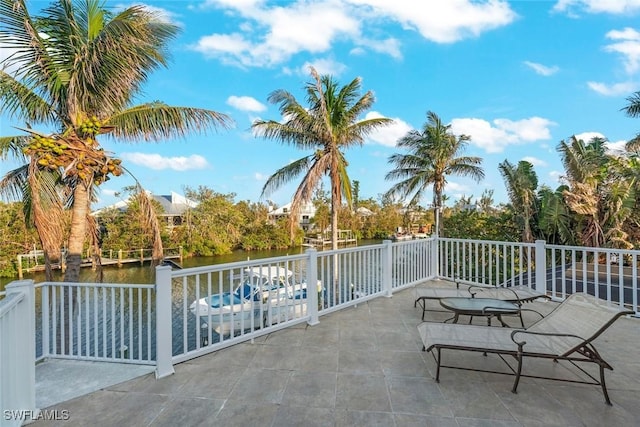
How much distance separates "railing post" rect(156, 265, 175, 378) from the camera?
2703 millimetres

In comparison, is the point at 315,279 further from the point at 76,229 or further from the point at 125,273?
the point at 125,273

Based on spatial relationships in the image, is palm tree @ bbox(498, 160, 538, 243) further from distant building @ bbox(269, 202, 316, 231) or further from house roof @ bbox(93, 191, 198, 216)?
distant building @ bbox(269, 202, 316, 231)

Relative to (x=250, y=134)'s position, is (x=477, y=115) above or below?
above

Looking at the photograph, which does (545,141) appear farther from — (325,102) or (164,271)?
(164,271)

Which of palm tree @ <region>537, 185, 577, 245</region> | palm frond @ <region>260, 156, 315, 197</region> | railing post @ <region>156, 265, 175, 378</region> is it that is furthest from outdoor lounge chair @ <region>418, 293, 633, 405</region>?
palm tree @ <region>537, 185, 577, 245</region>

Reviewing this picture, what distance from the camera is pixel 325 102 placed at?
10219mm

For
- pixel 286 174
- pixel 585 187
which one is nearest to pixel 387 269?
pixel 286 174

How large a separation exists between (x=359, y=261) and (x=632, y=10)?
30.2 feet

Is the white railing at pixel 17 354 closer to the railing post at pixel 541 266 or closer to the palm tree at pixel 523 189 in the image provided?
the railing post at pixel 541 266

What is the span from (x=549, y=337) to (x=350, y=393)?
1863 millimetres

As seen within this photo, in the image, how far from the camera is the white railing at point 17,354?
1.78 meters

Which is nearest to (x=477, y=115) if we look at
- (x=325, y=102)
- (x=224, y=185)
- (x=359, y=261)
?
(x=325, y=102)

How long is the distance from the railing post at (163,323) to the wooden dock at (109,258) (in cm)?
1579

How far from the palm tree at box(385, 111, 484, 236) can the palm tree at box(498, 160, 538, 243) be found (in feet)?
7.23
